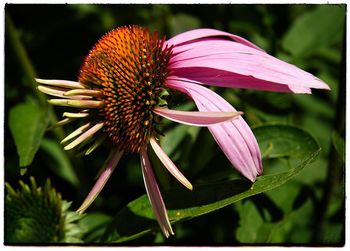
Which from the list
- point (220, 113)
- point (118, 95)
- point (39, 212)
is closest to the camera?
point (220, 113)

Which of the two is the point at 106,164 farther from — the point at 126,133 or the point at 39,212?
the point at 39,212

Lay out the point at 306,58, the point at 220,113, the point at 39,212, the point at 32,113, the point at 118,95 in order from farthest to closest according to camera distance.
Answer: the point at 306,58, the point at 32,113, the point at 39,212, the point at 118,95, the point at 220,113

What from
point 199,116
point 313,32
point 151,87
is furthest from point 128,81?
point 313,32

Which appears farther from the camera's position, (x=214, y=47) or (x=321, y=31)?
(x=321, y=31)

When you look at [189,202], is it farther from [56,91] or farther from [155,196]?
[56,91]

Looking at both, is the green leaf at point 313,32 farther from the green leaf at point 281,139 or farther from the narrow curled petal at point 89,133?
the narrow curled petal at point 89,133

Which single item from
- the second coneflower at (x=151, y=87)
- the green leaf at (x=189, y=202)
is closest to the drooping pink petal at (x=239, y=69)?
the second coneflower at (x=151, y=87)

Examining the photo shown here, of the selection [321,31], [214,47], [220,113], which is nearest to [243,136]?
[220,113]
